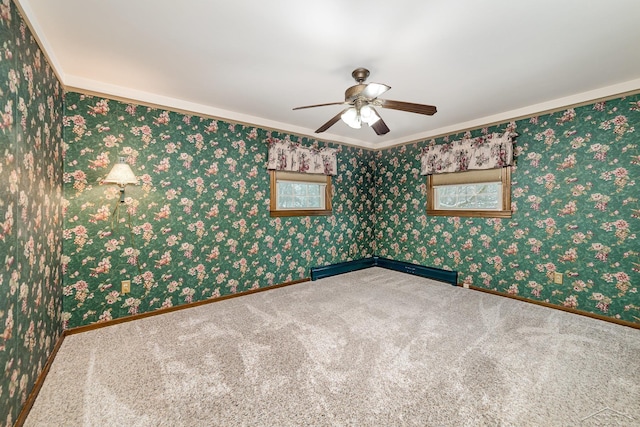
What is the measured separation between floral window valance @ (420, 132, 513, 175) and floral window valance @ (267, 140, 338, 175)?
1.52 metres

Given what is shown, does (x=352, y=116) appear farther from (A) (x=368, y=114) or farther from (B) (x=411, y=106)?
(B) (x=411, y=106)

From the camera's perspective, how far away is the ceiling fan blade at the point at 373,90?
1.96 m

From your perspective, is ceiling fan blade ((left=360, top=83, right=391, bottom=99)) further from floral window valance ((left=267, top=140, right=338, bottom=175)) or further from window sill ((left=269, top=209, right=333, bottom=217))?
window sill ((left=269, top=209, right=333, bottom=217))

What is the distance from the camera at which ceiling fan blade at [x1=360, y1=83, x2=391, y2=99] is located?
1.96 m

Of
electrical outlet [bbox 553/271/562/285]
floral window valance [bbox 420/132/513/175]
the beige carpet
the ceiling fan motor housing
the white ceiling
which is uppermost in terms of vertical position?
the white ceiling

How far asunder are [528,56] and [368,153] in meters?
3.09

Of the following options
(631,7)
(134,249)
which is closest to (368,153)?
(631,7)

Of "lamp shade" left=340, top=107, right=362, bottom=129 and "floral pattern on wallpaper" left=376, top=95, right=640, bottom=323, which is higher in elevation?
"lamp shade" left=340, top=107, right=362, bottom=129

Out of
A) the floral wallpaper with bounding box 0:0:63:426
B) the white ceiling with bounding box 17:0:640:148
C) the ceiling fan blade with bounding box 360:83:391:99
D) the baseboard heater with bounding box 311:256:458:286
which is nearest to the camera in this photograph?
the floral wallpaper with bounding box 0:0:63:426

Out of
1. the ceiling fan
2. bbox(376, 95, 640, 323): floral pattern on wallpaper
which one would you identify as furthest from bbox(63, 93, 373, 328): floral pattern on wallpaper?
bbox(376, 95, 640, 323): floral pattern on wallpaper

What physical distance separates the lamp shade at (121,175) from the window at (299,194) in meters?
1.70

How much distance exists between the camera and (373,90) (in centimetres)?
203

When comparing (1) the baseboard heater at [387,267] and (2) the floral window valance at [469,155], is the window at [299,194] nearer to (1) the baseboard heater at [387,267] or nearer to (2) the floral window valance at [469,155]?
(1) the baseboard heater at [387,267]

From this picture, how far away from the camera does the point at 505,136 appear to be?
3.44 metres
